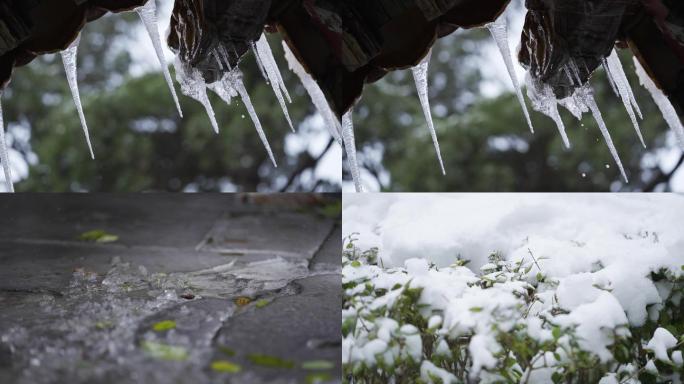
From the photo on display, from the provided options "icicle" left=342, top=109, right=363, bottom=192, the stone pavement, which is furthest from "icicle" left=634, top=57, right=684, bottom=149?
the stone pavement

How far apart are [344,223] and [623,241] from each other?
71 centimetres

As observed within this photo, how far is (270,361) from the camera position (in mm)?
1180

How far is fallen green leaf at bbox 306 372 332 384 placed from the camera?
114 centimetres

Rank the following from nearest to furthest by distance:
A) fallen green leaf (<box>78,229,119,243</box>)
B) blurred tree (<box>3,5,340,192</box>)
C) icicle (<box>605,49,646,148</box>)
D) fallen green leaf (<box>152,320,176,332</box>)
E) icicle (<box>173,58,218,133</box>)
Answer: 1. fallen green leaf (<box>152,320,176,332</box>)
2. icicle (<box>173,58,218,133</box>)
3. icicle (<box>605,49,646,148</box>)
4. fallen green leaf (<box>78,229,119,243</box>)
5. blurred tree (<box>3,5,340,192</box>)

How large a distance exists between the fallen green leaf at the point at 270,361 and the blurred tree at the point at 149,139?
586cm

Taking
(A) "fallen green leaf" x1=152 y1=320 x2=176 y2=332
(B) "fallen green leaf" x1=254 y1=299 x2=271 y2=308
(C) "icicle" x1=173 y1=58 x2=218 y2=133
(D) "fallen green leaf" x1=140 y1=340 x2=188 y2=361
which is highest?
(C) "icicle" x1=173 y1=58 x2=218 y2=133

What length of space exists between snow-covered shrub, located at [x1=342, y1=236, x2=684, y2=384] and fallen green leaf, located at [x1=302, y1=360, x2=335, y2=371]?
5.2 inches

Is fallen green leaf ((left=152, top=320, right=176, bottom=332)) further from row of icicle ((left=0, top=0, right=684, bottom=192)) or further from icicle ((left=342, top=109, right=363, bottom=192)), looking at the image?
icicle ((left=342, top=109, right=363, bottom=192))

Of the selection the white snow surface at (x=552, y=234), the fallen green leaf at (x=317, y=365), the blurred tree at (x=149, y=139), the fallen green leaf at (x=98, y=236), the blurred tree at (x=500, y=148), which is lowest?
the blurred tree at (x=500, y=148)

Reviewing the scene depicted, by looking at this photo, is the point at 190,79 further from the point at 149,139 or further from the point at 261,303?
the point at 149,139

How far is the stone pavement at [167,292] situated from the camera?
115 cm

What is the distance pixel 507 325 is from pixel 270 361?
567 millimetres

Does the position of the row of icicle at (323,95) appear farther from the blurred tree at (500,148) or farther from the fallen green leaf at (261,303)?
the blurred tree at (500,148)

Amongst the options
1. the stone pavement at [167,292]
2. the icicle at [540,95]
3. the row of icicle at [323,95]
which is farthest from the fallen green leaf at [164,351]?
the icicle at [540,95]
